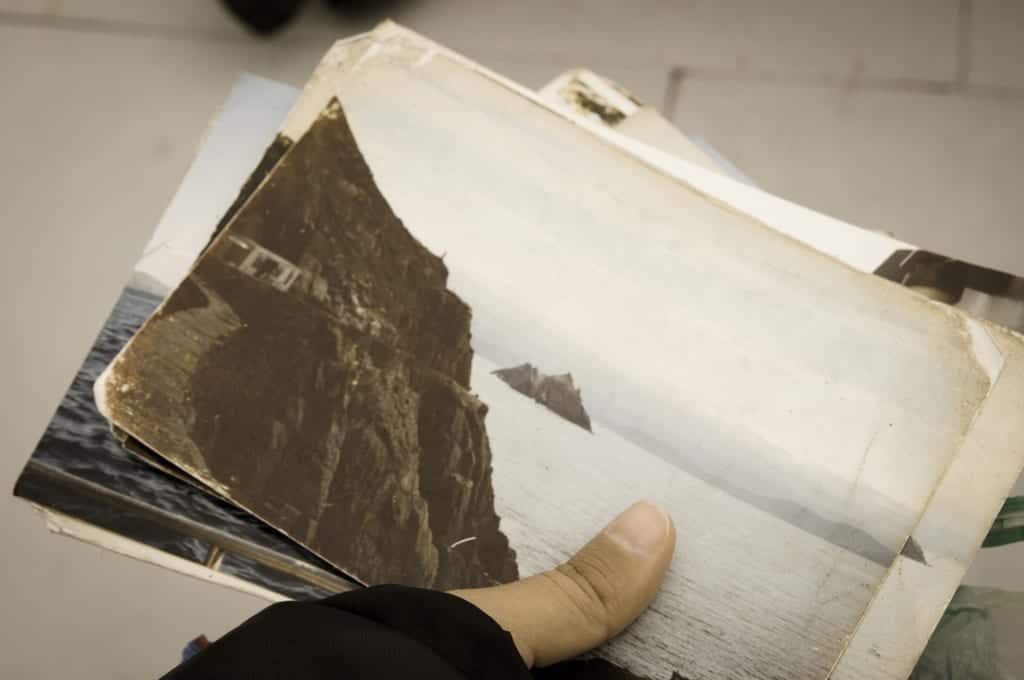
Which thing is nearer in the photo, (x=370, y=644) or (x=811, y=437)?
(x=370, y=644)

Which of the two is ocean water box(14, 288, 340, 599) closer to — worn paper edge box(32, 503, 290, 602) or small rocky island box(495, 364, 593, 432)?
worn paper edge box(32, 503, 290, 602)

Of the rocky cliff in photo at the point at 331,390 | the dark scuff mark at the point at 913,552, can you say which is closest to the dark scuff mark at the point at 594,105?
the rocky cliff in photo at the point at 331,390

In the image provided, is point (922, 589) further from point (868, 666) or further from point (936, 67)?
point (936, 67)

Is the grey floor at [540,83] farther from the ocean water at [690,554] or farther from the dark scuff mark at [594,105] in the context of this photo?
the ocean water at [690,554]

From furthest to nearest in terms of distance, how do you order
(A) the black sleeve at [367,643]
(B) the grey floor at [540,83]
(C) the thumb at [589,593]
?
(B) the grey floor at [540,83] < (C) the thumb at [589,593] < (A) the black sleeve at [367,643]

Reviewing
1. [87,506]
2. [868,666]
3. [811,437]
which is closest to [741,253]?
[811,437]
